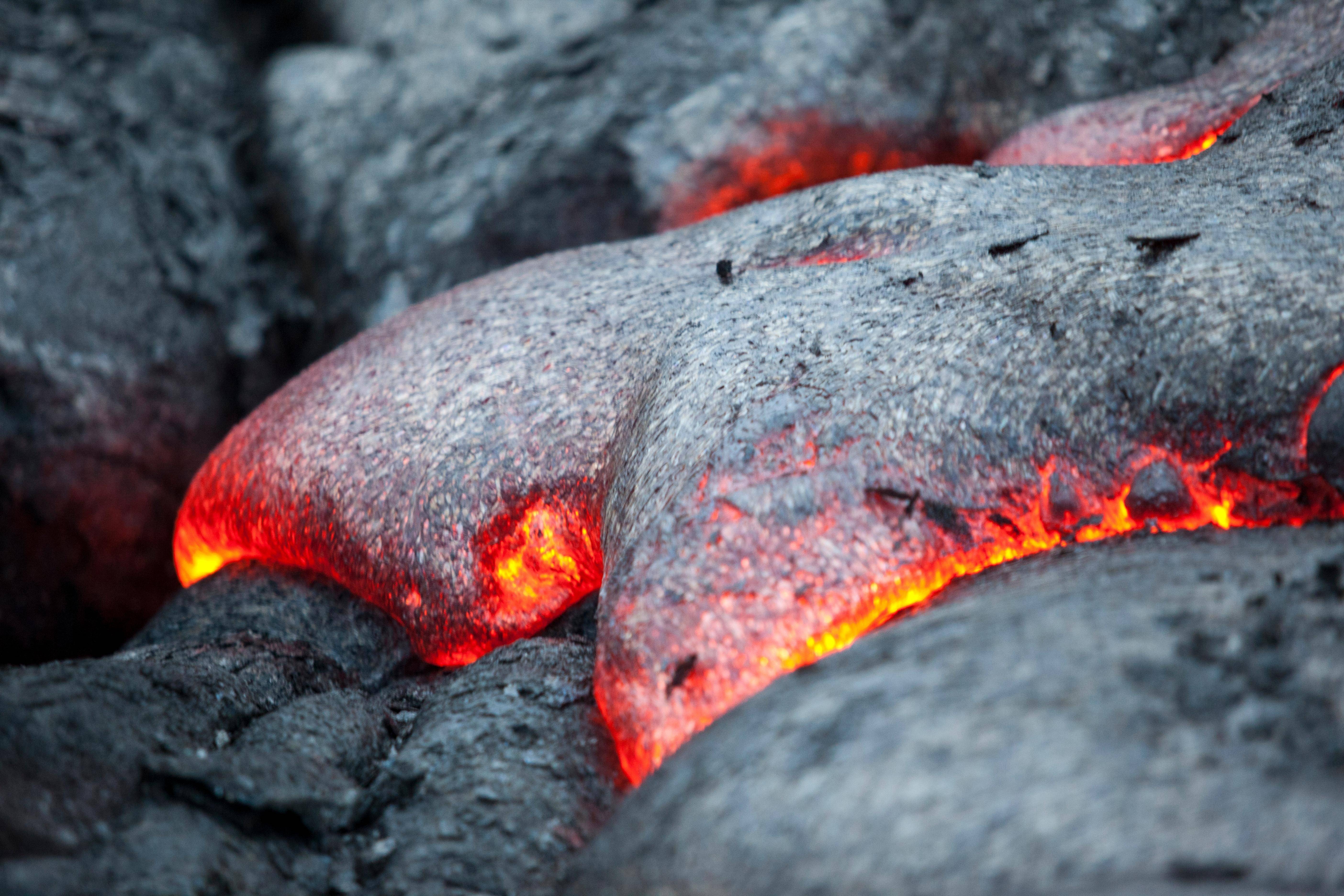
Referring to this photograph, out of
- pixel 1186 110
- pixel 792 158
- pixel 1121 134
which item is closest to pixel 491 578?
pixel 792 158

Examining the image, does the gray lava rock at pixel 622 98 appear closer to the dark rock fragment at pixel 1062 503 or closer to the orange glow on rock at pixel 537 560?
the orange glow on rock at pixel 537 560

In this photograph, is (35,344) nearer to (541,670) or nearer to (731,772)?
(541,670)

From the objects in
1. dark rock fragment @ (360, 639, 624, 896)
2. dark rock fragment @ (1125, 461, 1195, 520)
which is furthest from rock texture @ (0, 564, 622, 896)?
dark rock fragment @ (1125, 461, 1195, 520)

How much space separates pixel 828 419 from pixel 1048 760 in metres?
0.66

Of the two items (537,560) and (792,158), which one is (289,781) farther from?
(792,158)

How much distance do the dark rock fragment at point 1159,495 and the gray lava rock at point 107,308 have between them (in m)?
3.02

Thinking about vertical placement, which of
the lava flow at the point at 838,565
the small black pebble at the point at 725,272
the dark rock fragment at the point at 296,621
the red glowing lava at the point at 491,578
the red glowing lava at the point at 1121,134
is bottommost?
the dark rock fragment at the point at 296,621

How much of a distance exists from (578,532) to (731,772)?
33.3 inches

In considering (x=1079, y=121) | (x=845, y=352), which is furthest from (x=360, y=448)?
(x=1079, y=121)

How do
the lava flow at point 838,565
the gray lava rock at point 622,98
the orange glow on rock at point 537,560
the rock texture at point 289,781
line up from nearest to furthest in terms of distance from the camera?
1. the rock texture at point 289,781
2. the lava flow at point 838,565
3. the orange glow on rock at point 537,560
4. the gray lava rock at point 622,98

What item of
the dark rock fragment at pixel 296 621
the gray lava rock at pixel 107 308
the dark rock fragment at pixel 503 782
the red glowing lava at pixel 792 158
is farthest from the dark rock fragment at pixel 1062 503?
the gray lava rock at pixel 107 308

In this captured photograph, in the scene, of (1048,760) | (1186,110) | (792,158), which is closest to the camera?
(1048,760)

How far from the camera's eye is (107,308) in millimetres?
3146

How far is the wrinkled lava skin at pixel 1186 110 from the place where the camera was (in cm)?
240
